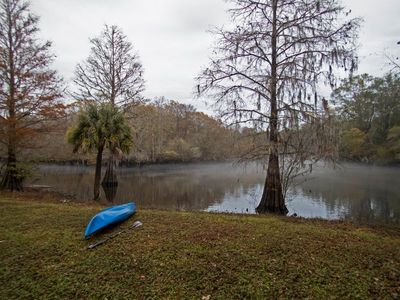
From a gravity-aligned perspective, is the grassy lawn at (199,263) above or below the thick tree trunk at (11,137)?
below

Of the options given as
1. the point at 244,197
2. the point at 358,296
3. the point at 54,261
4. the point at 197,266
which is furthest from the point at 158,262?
the point at 244,197

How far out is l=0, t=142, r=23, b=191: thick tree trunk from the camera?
10805 mm

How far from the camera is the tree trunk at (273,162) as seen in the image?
8062 mm

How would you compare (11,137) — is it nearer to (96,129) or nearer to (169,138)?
(96,129)

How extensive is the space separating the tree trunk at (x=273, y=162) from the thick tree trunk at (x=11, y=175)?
1069 cm

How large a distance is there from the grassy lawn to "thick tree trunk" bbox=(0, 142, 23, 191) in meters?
6.86

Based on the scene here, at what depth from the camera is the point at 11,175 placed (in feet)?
36.0

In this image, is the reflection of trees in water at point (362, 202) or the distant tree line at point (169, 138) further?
the distant tree line at point (169, 138)

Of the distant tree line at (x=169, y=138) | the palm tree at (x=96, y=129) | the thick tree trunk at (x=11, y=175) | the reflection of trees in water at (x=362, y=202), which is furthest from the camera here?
the distant tree line at (x=169, y=138)

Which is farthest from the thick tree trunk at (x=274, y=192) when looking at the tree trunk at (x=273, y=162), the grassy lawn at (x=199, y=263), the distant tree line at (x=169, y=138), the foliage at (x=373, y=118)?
the foliage at (x=373, y=118)

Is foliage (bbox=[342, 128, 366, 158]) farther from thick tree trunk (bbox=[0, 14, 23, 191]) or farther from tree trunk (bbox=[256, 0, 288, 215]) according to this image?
thick tree trunk (bbox=[0, 14, 23, 191])

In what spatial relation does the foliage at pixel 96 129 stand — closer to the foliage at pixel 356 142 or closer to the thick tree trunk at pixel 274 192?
the thick tree trunk at pixel 274 192

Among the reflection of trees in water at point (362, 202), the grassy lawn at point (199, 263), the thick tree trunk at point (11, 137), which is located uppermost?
the thick tree trunk at point (11, 137)

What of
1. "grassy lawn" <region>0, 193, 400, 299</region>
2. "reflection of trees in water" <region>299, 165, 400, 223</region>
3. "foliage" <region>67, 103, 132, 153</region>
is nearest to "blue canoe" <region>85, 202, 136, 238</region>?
"grassy lawn" <region>0, 193, 400, 299</region>
